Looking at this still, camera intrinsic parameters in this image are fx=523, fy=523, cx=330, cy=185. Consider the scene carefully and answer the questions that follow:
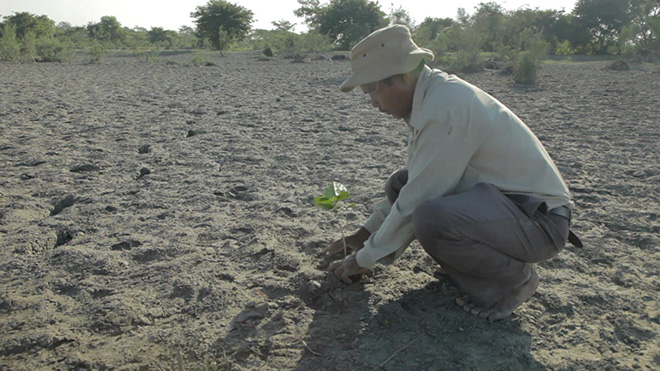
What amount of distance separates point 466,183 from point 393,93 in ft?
1.25

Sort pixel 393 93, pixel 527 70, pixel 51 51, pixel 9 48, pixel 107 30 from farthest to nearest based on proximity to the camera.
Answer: pixel 107 30
pixel 51 51
pixel 9 48
pixel 527 70
pixel 393 93

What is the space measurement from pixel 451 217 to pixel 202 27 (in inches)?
1070

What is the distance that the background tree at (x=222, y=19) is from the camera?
87.0ft

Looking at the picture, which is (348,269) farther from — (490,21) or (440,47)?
(490,21)

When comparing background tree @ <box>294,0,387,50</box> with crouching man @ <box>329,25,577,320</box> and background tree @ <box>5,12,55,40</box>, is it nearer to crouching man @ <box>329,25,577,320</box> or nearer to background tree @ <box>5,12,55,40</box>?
background tree @ <box>5,12,55,40</box>

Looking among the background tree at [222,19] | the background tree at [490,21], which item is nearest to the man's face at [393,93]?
the background tree at [490,21]

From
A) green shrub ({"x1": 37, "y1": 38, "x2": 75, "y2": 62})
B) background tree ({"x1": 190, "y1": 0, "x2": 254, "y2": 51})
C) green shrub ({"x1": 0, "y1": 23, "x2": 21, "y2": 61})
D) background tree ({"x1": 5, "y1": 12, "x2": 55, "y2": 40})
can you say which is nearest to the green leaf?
green shrub ({"x1": 0, "y1": 23, "x2": 21, "y2": 61})

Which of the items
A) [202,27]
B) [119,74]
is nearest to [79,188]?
[119,74]

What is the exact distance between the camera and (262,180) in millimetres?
3420

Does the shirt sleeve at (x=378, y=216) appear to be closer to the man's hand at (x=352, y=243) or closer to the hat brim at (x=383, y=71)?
the man's hand at (x=352, y=243)

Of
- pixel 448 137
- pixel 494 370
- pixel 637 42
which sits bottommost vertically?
pixel 494 370

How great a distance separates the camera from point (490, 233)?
1.62 m

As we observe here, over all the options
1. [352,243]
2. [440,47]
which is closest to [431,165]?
[352,243]

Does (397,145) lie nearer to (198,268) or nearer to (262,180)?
(262,180)
